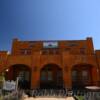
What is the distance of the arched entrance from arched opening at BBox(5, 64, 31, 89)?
2681 mm

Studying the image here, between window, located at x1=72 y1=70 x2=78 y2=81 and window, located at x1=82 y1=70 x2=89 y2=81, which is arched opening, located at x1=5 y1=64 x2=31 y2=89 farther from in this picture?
window, located at x1=82 y1=70 x2=89 y2=81

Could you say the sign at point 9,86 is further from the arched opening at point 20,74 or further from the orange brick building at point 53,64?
the arched opening at point 20,74

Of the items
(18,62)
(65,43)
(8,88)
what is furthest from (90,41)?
(8,88)

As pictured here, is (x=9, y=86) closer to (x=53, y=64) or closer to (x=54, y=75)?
(x=53, y=64)

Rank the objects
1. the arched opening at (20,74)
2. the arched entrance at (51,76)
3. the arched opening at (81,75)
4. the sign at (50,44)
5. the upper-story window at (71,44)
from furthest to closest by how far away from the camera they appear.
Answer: the upper-story window at (71,44) → the sign at (50,44) → the arched opening at (20,74) → the arched entrance at (51,76) → the arched opening at (81,75)

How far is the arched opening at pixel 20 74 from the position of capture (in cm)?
3328

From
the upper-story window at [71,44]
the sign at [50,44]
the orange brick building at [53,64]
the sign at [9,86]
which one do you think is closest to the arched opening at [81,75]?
the orange brick building at [53,64]

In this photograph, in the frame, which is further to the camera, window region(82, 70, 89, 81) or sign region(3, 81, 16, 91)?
window region(82, 70, 89, 81)

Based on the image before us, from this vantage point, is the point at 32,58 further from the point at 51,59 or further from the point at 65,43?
the point at 65,43

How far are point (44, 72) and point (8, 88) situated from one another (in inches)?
517

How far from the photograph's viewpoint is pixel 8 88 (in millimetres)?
20969

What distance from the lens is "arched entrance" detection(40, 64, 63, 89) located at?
108ft

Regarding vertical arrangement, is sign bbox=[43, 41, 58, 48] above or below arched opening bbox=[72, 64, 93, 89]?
above

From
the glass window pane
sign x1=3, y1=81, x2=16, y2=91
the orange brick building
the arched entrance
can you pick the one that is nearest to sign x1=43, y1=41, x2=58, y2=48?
the orange brick building
